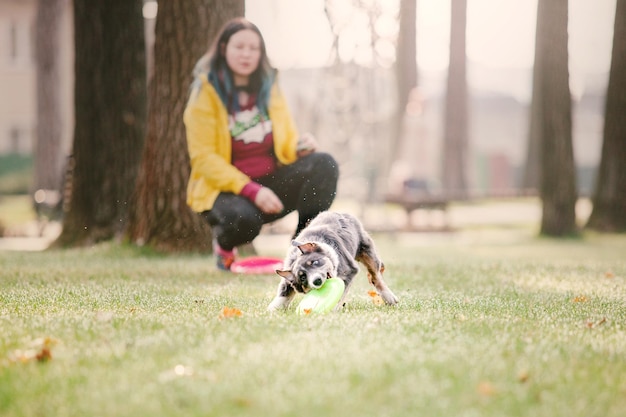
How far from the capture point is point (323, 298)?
5035mm

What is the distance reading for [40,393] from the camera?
3408mm

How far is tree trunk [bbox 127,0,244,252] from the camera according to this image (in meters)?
9.34

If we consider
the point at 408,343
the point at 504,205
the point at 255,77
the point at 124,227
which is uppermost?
the point at 255,77

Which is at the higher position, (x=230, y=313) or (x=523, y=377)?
(x=523, y=377)

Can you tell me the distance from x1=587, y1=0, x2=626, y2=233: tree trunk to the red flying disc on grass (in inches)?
347

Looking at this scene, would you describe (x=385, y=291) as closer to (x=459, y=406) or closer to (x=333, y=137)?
(x=459, y=406)

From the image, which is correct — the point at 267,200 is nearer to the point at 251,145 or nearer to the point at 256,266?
the point at 251,145

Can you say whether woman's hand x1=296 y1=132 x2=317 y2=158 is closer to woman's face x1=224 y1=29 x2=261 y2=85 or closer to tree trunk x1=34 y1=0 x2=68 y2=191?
woman's face x1=224 y1=29 x2=261 y2=85

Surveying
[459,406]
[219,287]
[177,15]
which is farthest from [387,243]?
[459,406]

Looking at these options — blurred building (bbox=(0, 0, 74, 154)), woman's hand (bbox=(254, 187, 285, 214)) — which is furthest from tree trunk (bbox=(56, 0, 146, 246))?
blurred building (bbox=(0, 0, 74, 154))

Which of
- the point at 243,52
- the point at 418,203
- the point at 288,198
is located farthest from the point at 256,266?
the point at 418,203

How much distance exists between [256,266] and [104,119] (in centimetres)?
405

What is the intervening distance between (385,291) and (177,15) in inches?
189

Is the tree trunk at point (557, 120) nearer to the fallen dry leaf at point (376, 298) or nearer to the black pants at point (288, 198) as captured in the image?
the black pants at point (288, 198)
